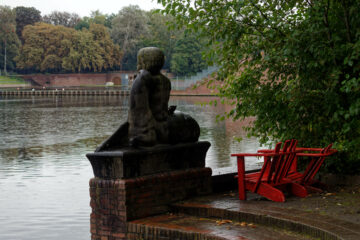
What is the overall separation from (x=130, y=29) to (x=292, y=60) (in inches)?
3847

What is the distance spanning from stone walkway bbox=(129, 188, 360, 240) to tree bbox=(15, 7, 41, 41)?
11389cm

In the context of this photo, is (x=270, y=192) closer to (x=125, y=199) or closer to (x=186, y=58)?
(x=125, y=199)

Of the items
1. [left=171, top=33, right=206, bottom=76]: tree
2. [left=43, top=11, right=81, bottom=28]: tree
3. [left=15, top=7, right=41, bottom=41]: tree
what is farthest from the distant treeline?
[left=43, top=11, right=81, bottom=28]: tree

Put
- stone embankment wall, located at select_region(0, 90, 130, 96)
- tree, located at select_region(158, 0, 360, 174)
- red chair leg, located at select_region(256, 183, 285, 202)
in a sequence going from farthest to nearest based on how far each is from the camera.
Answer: stone embankment wall, located at select_region(0, 90, 130, 96)
tree, located at select_region(158, 0, 360, 174)
red chair leg, located at select_region(256, 183, 285, 202)

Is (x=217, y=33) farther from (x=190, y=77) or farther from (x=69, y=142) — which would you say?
(x=190, y=77)

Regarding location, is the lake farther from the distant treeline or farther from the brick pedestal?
the distant treeline

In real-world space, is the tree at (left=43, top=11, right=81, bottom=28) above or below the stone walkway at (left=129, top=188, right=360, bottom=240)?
above

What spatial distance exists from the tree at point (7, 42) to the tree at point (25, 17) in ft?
17.1

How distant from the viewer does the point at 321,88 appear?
7.90 meters

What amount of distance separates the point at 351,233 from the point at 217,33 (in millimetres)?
3996

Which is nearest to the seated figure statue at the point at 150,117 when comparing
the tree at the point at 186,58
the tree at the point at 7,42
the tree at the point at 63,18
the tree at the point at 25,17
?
the tree at the point at 186,58

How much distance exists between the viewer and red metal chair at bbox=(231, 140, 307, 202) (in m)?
6.94

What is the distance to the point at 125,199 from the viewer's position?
Result: 6363 millimetres

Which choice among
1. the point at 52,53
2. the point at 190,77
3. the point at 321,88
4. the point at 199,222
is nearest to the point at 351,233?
the point at 199,222
